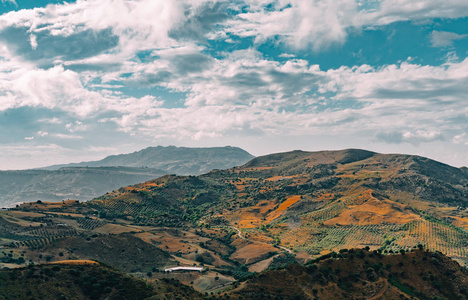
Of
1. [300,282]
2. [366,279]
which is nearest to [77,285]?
[300,282]

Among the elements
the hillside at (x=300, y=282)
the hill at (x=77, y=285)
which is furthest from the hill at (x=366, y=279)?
the hill at (x=77, y=285)

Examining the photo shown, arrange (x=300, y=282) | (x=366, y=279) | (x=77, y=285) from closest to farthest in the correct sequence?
1. (x=77, y=285)
2. (x=300, y=282)
3. (x=366, y=279)

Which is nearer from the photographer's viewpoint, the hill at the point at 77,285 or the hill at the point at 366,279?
the hill at the point at 77,285

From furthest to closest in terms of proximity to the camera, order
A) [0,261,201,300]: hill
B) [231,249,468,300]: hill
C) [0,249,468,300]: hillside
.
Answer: [231,249,468,300]: hill
[0,249,468,300]: hillside
[0,261,201,300]: hill

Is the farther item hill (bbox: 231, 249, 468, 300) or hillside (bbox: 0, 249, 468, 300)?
hill (bbox: 231, 249, 468, 300)

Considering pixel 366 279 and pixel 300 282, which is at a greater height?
pixel 366 279

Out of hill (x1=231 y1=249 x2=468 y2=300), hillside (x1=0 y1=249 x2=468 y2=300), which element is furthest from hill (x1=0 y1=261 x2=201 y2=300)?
hill (x1=231 y1=249 x2=468 y2=300)

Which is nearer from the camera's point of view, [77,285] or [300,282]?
[77,285]

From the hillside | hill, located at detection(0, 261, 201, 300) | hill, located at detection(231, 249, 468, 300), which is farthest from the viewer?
hill, located at detection(231, 249, 468, 300)

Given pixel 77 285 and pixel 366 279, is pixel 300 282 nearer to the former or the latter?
pixel 366 279

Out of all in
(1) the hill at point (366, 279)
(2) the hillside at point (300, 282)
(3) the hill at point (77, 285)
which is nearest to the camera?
(3) the hill at point (77, 285)

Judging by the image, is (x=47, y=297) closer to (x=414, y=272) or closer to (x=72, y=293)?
(x=72, y=293)

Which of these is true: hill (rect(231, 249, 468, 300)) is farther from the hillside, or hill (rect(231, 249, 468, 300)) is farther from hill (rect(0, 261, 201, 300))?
hill (rect(0, 261, 201, 300))

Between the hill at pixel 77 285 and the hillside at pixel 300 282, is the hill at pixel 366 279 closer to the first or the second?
the hillside at pixel 300 282
